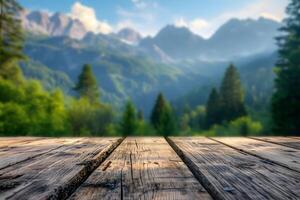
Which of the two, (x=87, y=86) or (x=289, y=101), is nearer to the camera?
(x=289, y=101)

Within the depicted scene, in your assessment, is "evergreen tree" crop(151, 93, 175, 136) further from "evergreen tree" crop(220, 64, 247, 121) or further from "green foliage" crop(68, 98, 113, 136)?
"evergreen tree" crop(220, 64, 247, 121)

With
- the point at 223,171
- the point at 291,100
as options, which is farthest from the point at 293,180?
the point at 291,100

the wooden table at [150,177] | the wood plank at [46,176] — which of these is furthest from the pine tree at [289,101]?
the wood plank at [46,176]

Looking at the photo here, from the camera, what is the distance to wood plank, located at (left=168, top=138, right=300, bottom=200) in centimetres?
115

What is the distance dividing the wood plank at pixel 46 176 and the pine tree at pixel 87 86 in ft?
182

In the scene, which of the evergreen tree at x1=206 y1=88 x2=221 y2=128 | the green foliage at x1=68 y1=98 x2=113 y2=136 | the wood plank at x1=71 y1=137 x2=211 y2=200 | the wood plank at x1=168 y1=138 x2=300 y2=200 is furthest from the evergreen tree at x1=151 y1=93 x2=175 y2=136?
the wood plank at x1=71 y1=137 x2=211 y2=200

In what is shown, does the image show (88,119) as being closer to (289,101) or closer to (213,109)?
(213,109)

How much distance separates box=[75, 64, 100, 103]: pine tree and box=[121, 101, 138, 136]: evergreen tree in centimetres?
1145

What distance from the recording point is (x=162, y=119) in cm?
4928

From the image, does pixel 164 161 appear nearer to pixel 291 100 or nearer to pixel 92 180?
pixel 92 180

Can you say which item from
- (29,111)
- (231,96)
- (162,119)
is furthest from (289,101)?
(231,96)

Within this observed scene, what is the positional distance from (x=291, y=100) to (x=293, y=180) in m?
22.7

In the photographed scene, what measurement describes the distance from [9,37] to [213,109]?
1587 inches

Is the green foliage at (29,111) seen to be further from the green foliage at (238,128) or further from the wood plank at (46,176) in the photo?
the wood plank at (46,176)
